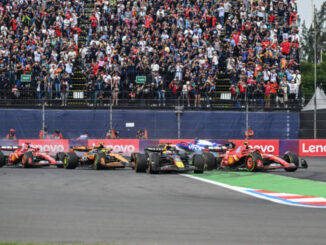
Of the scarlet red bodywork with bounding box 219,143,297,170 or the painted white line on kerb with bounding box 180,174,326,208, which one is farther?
the scarlet red bodywork with bounding box 219,143,297,170

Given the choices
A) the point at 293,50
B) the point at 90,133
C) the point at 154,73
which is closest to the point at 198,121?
the point at 154,73

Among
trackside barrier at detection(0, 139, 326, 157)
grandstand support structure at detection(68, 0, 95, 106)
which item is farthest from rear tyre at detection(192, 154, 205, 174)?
grandstand support structure at detection(68, 0, 95, 106)

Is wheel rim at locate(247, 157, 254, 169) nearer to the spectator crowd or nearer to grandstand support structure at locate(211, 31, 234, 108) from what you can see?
grandstand support structure at locate(211, 31, 234, 108)

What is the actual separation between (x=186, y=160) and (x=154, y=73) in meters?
10.2

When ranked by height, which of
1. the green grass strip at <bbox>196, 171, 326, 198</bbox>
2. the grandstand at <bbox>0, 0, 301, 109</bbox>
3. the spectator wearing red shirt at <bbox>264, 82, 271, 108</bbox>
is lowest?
the green grass strip at <bbox>196, 171, 326, 198</bbox>

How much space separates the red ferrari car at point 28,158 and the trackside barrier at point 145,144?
16.6 ft

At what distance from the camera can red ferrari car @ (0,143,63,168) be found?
A: 63.1 feet

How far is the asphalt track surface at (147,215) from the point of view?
7.58 m

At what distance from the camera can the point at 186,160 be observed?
707 inches

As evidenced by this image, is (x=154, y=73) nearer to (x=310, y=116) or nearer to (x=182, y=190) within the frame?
(x=310, y=116)

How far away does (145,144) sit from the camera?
25078mm

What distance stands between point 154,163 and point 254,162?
3.01 m

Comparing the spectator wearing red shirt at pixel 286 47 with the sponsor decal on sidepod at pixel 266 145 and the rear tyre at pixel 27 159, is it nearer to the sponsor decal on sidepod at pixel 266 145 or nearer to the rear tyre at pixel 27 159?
the sponsor decal on sidepod at pixel 266 145

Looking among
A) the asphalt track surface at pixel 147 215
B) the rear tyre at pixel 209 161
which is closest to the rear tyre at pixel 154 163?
the rear tyre at pixel 209 161
